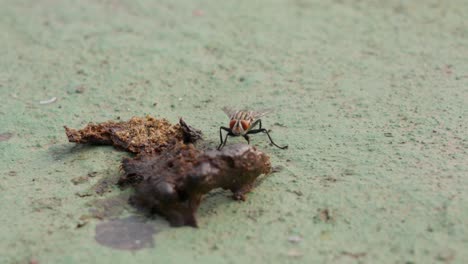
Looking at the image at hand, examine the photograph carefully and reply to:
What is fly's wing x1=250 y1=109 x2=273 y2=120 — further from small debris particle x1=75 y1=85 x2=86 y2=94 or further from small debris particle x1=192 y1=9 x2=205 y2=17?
small debris particle x1=192 y1=9 x2=205 y2=17

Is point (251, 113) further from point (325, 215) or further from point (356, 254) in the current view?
point (356, 254)

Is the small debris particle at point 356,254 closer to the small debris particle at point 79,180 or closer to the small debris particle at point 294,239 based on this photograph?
the small debris particle at point 294,239

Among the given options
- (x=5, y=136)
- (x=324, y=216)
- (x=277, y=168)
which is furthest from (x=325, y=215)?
(x=5, y=136)

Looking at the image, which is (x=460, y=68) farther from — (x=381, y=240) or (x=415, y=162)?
(x=381, y=240)

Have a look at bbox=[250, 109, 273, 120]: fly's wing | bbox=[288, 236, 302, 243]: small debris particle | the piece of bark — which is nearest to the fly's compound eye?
bbox=[250, 109, 273, 120]: fly's wing

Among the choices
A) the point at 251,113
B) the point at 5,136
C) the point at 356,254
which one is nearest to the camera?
the point at 356,254

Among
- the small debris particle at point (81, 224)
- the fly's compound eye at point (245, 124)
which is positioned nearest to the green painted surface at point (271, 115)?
the small debris particle at point (81, 224)

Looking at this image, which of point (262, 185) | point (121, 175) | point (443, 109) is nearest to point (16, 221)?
point (121, 175)
